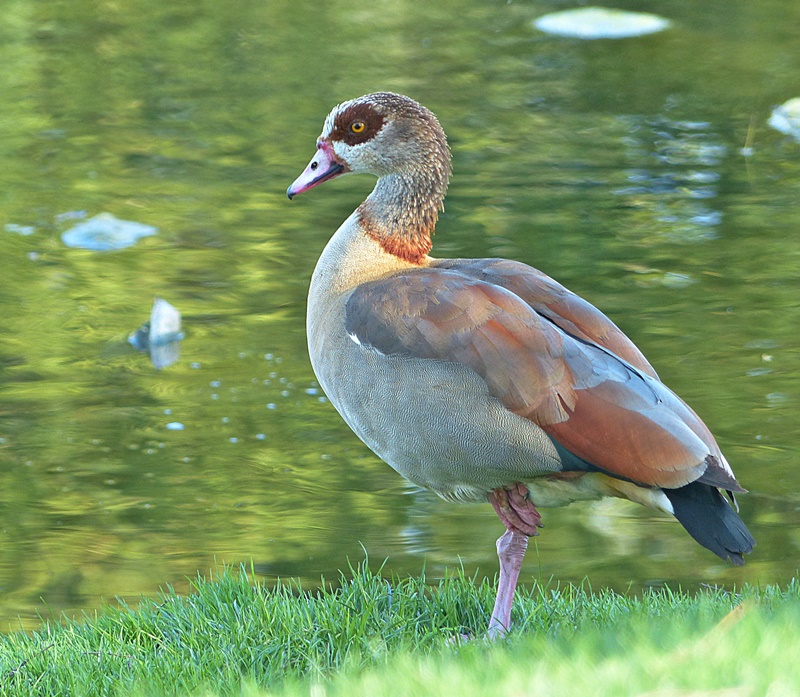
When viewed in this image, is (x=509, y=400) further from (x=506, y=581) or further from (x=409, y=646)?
(x=409, y=646)

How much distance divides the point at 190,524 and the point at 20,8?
11751mm

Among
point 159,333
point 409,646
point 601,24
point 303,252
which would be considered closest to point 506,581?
point 409,646

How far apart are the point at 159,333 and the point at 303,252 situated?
1.61 meters

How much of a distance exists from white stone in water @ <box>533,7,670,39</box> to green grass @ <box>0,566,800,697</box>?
11713 mm

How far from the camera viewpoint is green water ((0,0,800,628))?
6.58 m

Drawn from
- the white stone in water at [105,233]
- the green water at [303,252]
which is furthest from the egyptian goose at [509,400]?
the white stone in water at [105,233]

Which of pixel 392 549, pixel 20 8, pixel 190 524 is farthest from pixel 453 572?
pixel 20 8

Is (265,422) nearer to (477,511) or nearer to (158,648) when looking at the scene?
(477,511)

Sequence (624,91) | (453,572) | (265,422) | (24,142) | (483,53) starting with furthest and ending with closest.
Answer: (483,53) < (624,91) < (24,142) < (265,422) < (453,572)

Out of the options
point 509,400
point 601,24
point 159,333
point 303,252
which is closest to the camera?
point 509,400

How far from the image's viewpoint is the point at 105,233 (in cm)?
1035

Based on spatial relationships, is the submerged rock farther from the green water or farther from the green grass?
the green grass

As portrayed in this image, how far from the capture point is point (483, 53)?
49.8 feet

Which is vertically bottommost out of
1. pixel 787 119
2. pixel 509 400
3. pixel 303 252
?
pixel 303 252
